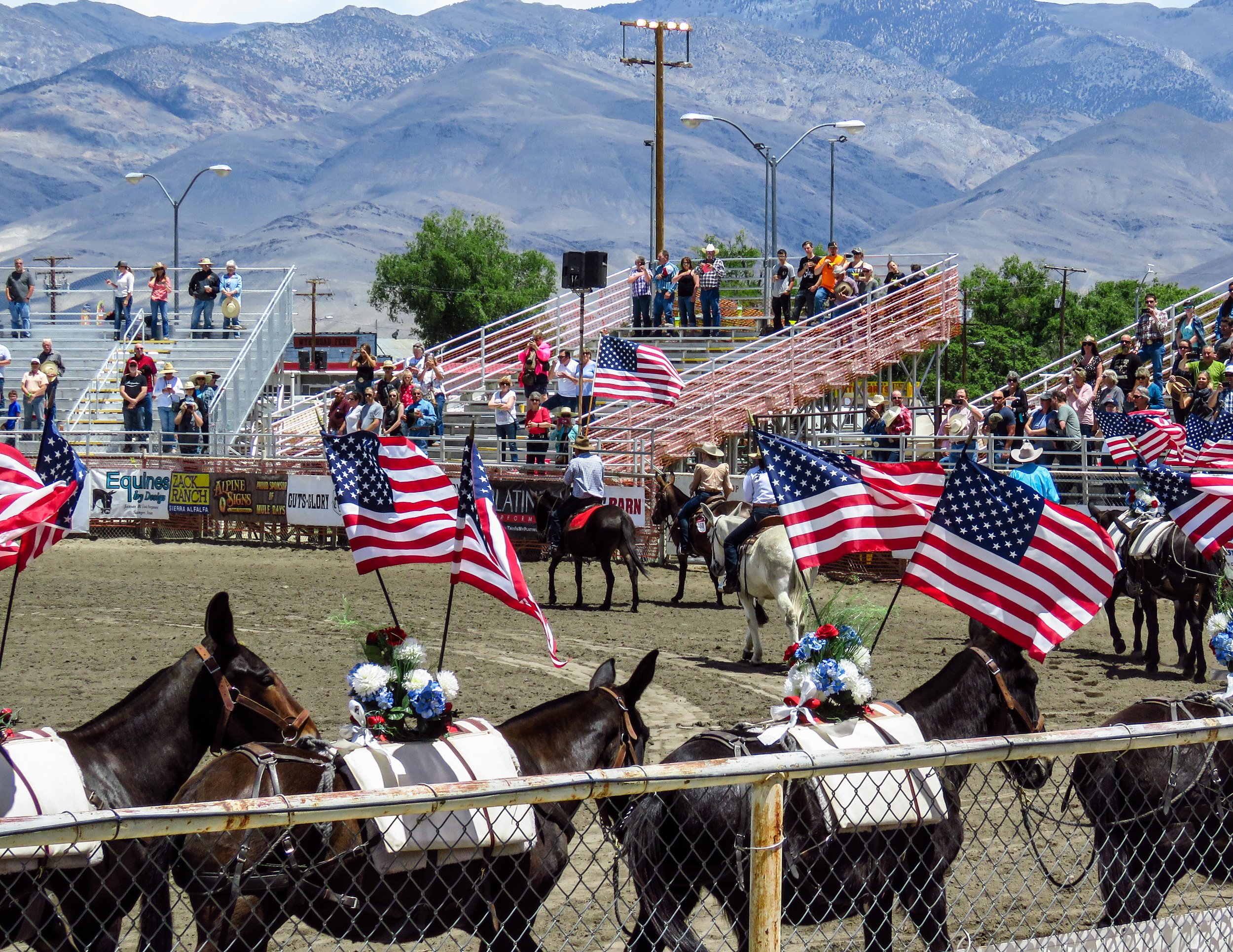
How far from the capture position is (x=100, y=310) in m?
37.5

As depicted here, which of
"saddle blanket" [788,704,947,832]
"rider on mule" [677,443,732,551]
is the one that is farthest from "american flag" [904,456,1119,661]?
"rider on mule" [677,443,732,551]

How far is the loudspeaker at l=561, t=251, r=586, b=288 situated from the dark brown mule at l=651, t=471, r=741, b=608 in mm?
6257

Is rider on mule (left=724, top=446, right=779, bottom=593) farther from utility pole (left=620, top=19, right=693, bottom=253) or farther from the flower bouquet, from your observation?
utility pole (left=620, top=19, right=693, bottom=253)

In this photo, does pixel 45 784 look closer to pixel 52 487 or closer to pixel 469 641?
pixel 52 487

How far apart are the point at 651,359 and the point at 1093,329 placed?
9108 cm

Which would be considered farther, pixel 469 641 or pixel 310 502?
pixel 310 502

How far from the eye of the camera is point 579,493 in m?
20.1

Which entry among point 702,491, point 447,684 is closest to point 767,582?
point 702,491

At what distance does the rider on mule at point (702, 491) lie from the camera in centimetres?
1983

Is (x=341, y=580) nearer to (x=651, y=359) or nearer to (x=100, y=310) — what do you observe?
(x=651, y=359)

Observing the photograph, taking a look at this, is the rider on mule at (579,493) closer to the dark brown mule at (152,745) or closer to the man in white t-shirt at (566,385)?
the man in white t-shirt at (566,385)

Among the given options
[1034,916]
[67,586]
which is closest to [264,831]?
[1034,916]

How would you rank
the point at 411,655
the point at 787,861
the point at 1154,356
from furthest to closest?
the point at 1154,356 → the point at 411,655 → the point at 787,861

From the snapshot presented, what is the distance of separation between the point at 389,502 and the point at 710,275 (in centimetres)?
2511
